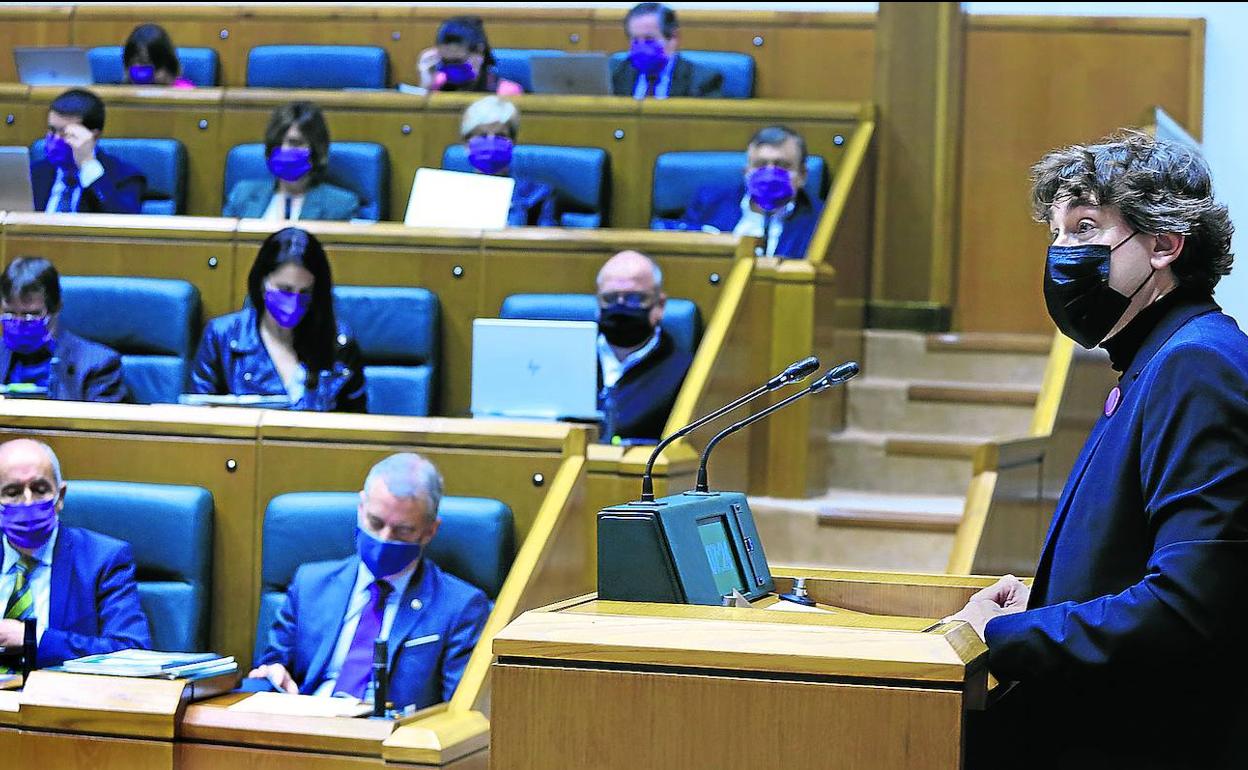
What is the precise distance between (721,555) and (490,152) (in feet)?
6.39

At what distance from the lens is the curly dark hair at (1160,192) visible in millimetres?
910

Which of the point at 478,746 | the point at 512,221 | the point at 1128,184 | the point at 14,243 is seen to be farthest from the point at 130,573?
the point at 1128,184

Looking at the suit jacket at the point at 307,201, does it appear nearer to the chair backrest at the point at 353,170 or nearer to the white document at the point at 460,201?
the chair backrest at the point at 353,170

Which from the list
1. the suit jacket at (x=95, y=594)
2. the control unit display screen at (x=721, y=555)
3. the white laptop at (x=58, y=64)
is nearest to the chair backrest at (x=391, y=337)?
the suit jacket at (x=95, y=594)

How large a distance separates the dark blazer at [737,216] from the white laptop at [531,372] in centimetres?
84

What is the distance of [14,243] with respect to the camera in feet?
8.62

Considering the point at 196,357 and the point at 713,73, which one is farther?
the point at 713,73

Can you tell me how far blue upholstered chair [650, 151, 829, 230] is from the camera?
3045 mm

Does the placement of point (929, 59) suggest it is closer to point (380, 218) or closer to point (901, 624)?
point (380, 218)

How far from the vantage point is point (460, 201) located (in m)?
2.67

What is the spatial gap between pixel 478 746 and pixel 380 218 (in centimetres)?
164

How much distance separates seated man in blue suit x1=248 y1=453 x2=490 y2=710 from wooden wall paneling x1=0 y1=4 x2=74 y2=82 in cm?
273

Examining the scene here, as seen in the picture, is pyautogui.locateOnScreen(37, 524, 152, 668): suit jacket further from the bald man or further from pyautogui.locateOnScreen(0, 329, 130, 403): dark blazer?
the bald man

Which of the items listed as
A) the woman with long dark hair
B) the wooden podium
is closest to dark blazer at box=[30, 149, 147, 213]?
the woman with long dark hair
